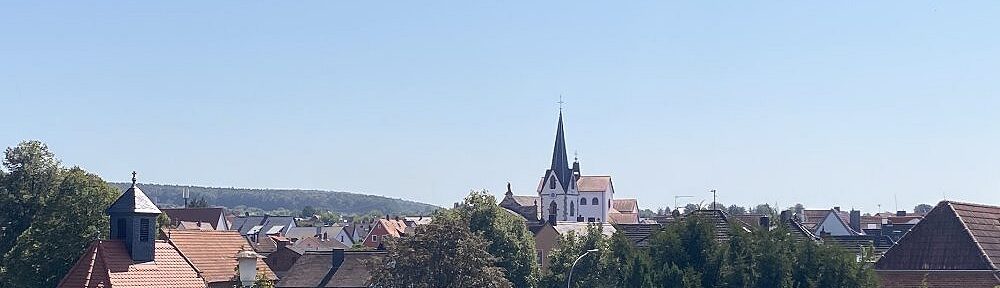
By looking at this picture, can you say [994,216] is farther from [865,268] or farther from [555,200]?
[555,200]

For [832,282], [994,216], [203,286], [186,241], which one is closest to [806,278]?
[832,282]

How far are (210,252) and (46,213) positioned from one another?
7443 mm

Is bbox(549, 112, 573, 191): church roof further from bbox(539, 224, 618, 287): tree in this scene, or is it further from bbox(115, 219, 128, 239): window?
bbox(115, 219, 128, 239): window

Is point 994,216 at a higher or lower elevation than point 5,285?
higher

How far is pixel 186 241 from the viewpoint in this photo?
5334cm

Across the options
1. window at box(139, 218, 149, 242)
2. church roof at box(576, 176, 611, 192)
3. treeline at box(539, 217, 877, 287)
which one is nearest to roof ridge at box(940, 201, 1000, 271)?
treeline at box(539, 217, 877, 287)

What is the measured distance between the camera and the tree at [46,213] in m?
47.4

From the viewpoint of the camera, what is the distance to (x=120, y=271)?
41.9m

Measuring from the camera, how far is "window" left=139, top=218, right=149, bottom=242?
142 feet

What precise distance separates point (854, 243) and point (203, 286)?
1475 inches

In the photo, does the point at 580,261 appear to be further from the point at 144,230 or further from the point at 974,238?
the point at 144,230

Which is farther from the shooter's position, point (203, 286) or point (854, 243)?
point (854, 243)

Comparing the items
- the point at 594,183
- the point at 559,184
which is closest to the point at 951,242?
the point at 559,184

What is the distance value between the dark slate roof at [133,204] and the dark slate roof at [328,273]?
68.2 ft
